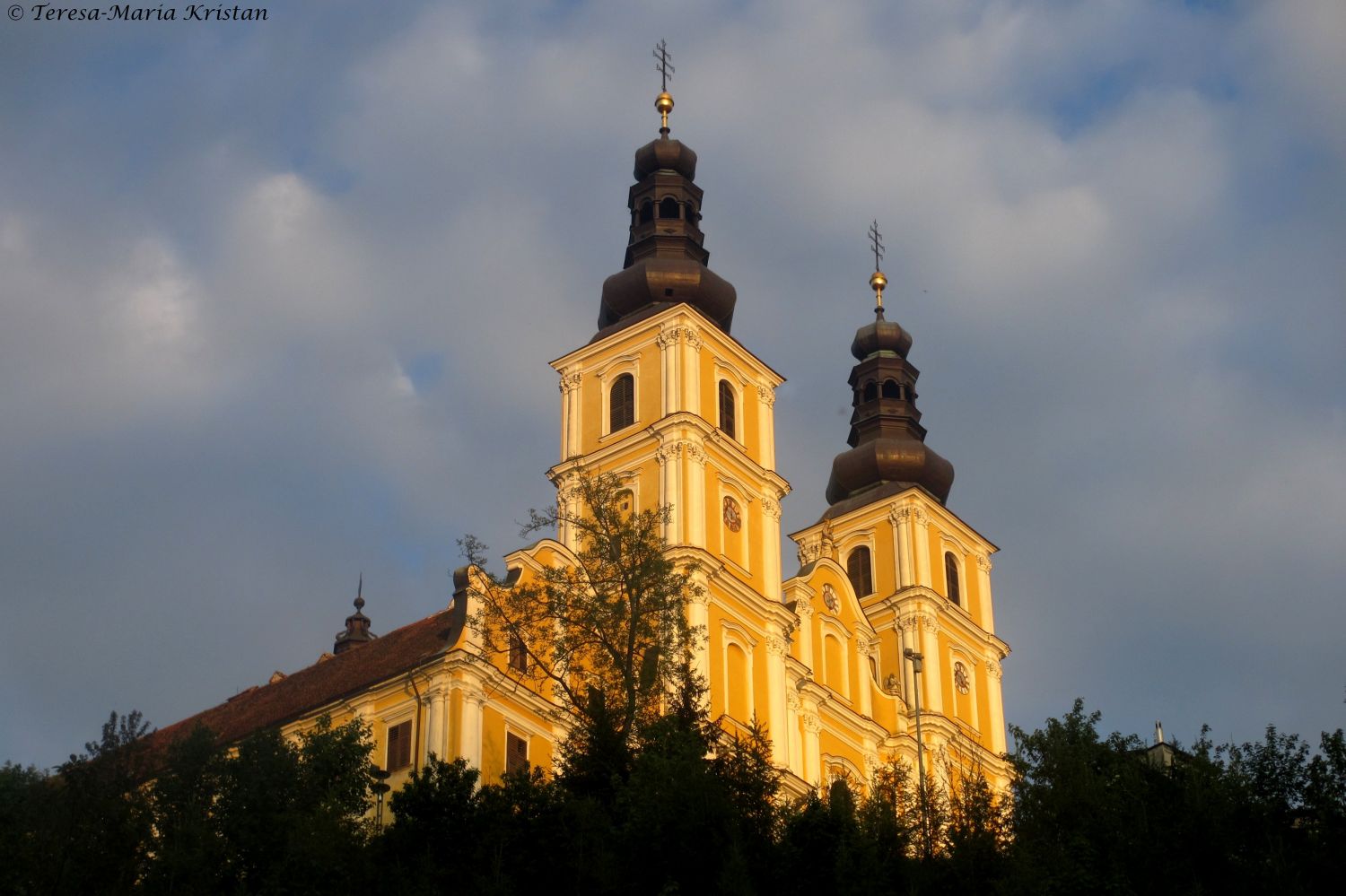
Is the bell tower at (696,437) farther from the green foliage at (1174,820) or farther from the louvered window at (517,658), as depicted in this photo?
the green foliage at (1174,820)

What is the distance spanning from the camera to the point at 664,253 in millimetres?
66000

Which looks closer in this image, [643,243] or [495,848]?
[495,848]

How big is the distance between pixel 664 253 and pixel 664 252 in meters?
0.07

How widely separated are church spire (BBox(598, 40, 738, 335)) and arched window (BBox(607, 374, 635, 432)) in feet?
6.79

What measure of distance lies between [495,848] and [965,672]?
37.5 meters

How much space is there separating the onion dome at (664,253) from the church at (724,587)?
8cm

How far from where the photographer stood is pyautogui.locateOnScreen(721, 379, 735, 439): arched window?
204 ft

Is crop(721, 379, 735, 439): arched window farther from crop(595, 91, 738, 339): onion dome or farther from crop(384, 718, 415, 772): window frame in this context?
crop(384, 718, 415, 772): window frame

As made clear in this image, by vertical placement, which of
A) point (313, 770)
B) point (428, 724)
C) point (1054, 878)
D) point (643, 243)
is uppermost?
point (643, 243)

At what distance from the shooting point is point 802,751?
6006 centimetres

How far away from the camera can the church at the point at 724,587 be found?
51938 millimetres

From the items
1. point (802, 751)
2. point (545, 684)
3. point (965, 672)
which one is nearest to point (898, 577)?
point (965, 672)

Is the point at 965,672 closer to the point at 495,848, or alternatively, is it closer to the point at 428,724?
the point at 428,724

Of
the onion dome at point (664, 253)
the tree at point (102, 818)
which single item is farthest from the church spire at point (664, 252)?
the tree at point (102, 818)
